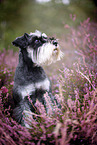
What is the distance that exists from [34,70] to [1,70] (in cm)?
178

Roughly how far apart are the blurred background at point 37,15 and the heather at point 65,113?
4373mm

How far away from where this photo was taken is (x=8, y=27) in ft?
34.0

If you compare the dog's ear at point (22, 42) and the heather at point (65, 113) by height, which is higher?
the dog's ear at point (22, 42)

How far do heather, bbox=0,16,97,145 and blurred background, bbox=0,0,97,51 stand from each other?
4373mm

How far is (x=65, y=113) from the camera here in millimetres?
1693

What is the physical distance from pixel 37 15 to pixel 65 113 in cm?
934

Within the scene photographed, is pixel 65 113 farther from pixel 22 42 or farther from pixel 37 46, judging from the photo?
pixel 22 42

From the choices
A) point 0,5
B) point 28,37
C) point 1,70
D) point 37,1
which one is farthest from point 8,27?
point 28,37

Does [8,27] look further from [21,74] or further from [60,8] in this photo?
[21,74]

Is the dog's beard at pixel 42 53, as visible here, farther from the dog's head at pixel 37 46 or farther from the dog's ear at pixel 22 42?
the dog's ear at pixel 22 42

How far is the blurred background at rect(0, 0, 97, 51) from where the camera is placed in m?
8.55

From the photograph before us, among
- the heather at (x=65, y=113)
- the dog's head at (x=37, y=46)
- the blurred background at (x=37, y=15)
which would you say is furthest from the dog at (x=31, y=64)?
the blurred background at (x=37, y=15)

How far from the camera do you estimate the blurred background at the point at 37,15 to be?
8545 millimetres

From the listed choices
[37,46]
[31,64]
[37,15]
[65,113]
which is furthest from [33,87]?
[37,15]
